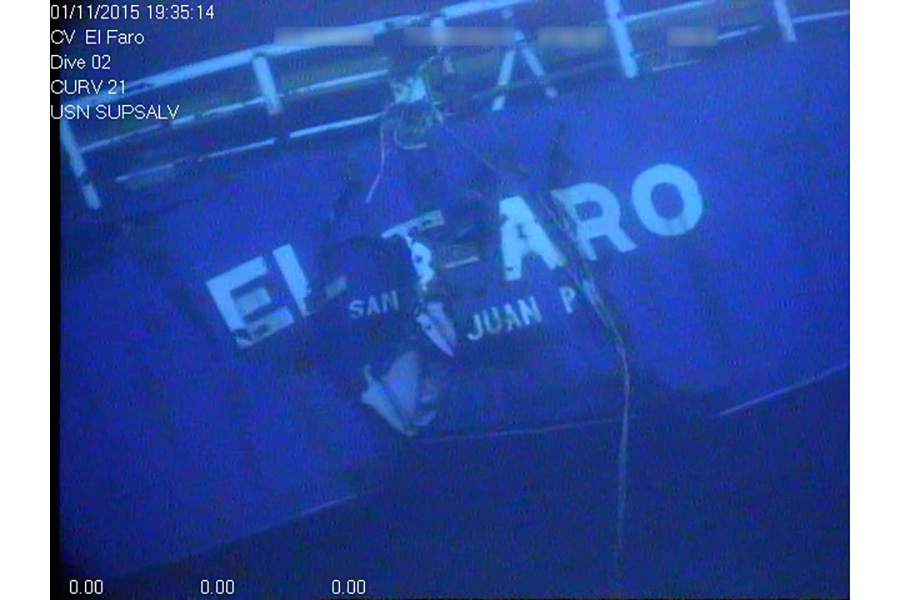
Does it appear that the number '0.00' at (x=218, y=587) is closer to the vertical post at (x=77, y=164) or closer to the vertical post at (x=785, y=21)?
the vertical post at (x=77, y=164)

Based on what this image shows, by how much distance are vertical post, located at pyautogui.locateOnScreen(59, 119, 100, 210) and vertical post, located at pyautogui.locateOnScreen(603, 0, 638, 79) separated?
0.79 metres

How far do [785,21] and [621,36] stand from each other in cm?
24

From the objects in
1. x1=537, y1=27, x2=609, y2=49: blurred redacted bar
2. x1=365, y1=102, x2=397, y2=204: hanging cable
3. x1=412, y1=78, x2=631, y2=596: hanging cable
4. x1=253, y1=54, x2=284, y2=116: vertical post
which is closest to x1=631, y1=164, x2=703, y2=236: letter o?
x1=412, y1=78, x2=631, y2=596: hanging cable

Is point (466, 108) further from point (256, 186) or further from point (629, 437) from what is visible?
point (629, 437)

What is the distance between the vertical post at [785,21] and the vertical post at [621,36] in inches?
8.8

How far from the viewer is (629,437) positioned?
1.42 metres

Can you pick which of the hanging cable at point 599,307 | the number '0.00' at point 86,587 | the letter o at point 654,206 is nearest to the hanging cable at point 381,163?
the hanging cable at point 599,307

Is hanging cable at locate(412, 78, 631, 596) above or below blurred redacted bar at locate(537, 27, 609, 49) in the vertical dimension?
below

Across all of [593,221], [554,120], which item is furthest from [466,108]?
[593,221]

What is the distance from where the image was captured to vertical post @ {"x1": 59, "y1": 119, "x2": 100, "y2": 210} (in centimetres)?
145

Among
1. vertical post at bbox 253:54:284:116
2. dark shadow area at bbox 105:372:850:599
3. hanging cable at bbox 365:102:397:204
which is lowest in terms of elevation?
dark shadow area at bbox 105:372:850:599

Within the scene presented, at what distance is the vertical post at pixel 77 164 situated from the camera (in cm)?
145

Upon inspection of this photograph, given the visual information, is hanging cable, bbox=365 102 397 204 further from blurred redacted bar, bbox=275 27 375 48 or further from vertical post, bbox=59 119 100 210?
vertical post, bbox=59 119 100 210

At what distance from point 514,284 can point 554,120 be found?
0.80 ft
